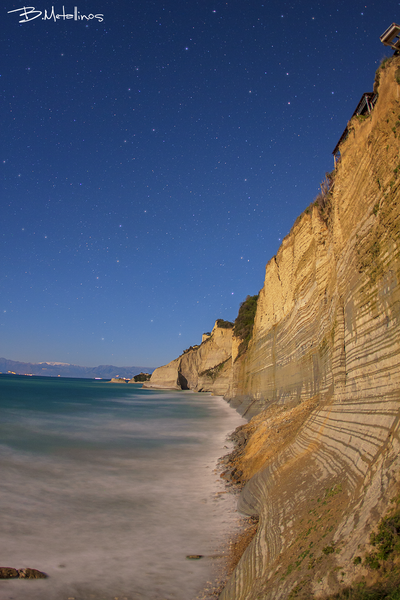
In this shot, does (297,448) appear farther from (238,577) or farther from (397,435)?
(397,435)

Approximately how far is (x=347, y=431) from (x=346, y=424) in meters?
0.17

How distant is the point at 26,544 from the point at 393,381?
18.1 ft

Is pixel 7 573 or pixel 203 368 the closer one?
pixel 7 573

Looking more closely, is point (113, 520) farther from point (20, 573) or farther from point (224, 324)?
point (224, 324)

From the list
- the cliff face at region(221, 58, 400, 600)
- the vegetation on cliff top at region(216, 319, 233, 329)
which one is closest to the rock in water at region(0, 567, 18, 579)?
the cliff face at region(221, 58, 400, 600)

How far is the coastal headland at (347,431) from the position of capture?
2.40 meters

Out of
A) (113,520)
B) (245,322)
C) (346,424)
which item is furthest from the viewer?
(245,322)

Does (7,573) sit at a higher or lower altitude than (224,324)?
lower

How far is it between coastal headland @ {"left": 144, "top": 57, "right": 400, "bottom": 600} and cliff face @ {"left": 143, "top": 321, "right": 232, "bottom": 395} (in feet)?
146

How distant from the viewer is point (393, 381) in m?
3.45

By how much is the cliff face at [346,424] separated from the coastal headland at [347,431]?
0.05ft

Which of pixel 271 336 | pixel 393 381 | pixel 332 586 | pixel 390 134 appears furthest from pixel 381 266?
pixel 271 336

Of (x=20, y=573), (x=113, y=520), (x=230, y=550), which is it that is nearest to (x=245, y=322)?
(x=113, y=520)

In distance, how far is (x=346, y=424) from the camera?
445cm
